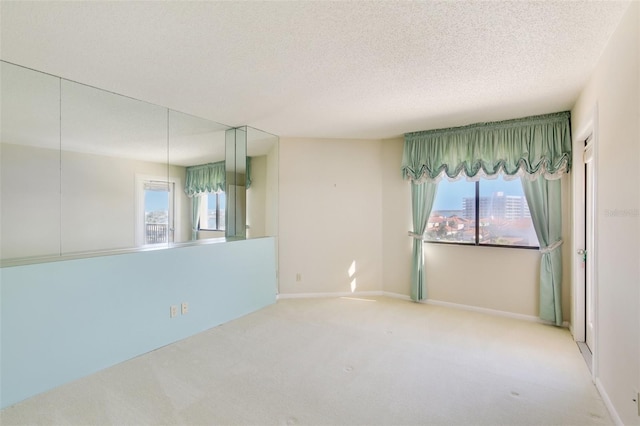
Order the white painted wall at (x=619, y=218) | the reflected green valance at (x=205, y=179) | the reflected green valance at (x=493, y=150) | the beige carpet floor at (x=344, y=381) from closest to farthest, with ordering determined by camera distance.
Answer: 1. the white painted wall at (x=619, y=218)
2. the beige carpet floor at (x=344, y=381)
3. the reflected green valance at (x=493, y=150)
4. the reflected green valance at (x=205, y=179)

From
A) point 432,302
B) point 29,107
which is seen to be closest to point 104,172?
point 29,107

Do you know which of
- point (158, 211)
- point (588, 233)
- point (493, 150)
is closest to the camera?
point (588, 233)

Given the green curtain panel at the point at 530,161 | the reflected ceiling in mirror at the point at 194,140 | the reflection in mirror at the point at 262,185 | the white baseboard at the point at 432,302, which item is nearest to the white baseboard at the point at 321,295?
the white baseboard at the point at 432,302

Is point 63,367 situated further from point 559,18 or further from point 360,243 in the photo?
point 559,18

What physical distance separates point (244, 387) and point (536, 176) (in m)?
3.87

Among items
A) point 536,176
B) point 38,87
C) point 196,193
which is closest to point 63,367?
point 196,193

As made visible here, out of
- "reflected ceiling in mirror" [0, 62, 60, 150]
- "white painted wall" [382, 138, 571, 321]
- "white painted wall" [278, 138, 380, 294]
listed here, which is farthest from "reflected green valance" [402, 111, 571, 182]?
"reflected ceiling in mirror" [0, 62, 60, 150]

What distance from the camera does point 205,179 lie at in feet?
12.8

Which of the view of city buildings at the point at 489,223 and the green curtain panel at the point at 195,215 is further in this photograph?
the view of city buildings at the point at 489,223

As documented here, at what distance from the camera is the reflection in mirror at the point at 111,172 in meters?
2.75

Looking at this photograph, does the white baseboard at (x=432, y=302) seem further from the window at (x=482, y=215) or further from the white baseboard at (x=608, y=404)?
the white baseboard at (x=608, y=404)

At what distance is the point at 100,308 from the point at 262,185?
8.58 feet

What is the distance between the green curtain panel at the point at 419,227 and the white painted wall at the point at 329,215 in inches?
23.5

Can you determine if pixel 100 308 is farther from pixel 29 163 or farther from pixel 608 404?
pixel 608 404
